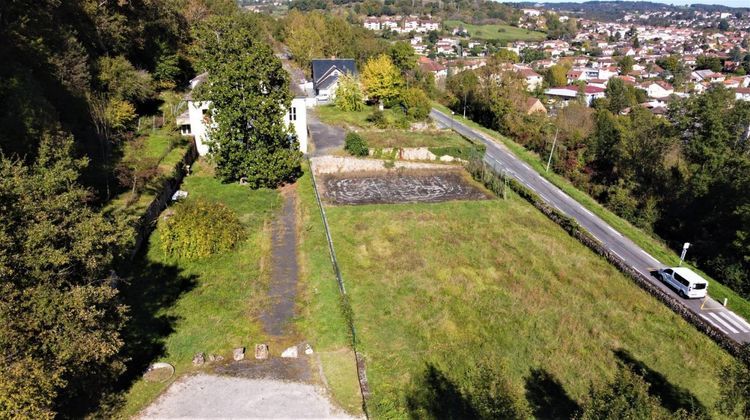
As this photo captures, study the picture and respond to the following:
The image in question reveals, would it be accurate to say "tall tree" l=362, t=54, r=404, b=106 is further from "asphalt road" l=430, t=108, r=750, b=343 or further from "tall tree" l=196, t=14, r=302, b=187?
"tall tree" l=196, t=14, r=302, b=187

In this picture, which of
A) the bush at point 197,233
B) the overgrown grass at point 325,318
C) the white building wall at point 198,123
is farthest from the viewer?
the white building wall at point 198,123

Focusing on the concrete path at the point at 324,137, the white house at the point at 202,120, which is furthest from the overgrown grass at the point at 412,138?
the white house at the point at 202,120

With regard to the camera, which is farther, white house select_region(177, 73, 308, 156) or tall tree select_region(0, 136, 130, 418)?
white house select_region(177, 73, 308, 156)

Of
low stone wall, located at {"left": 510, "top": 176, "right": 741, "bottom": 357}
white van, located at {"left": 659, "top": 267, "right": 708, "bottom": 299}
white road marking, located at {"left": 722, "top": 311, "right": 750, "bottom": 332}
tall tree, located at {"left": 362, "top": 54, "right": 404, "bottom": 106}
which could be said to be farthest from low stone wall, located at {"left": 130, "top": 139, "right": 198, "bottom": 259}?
white road marking, located at {"left": 722, "top": 311, "right": 750, "bottom": 332}

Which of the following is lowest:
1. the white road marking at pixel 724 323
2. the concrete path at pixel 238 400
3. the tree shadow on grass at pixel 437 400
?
the white road marking at pixel 724 323

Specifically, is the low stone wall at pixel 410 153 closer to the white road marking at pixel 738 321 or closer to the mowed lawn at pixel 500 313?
the mowed lawn at pixel 500 313

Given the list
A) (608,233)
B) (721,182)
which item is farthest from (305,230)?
(721,182)
